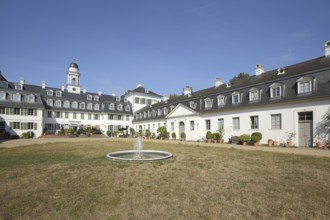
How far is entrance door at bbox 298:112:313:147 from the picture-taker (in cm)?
1852

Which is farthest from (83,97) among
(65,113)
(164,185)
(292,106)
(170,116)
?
(164,185)

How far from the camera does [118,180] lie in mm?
6660

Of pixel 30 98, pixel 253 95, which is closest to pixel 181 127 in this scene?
pixel 253 95

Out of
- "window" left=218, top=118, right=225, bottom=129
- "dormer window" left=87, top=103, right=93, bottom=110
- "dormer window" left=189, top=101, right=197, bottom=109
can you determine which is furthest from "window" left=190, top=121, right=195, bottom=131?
"dormer window" left=87, top=103, right=93, bottom=110

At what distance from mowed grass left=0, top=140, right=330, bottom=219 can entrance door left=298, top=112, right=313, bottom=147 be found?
12.0 m

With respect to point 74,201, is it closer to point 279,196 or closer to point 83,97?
point 279,196

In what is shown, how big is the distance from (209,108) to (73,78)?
42089 mm

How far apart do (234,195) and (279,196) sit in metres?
1.17

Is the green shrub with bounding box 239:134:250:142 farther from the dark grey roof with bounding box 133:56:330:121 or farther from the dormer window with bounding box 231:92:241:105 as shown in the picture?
the dormer window with bounding box 231:92:241:105

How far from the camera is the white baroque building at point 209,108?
18.7 metres

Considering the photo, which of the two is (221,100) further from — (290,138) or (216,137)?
(290,138)

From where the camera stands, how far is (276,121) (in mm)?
21141

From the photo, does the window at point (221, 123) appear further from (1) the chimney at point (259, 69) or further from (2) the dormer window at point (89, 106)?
(2) the dormer window at point (89, 106)

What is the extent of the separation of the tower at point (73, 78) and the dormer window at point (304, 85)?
50871mm
